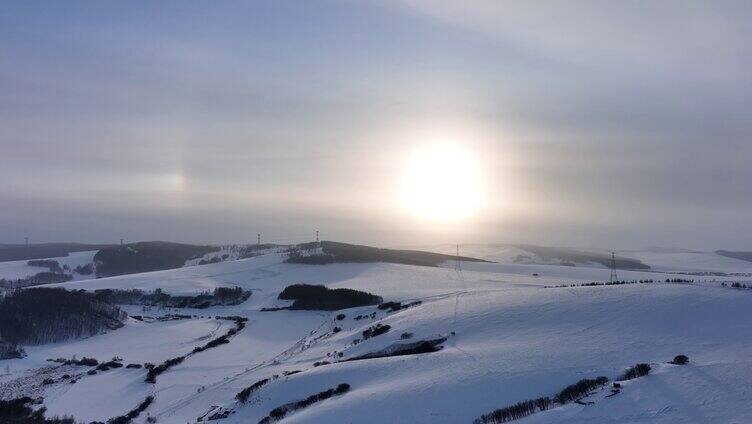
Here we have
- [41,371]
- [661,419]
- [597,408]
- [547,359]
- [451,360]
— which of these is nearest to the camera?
[661,419]

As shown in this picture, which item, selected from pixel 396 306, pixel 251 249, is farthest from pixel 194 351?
pixel 251 249

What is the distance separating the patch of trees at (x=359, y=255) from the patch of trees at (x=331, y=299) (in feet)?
126

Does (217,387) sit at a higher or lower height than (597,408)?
lower

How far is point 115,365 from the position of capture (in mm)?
41125

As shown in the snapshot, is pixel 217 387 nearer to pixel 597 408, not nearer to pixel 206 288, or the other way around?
pixel 597 408

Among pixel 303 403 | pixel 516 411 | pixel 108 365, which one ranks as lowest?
pixel 108 365

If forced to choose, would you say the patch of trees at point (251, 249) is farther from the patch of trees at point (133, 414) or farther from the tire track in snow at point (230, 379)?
the patch of trees at point (133, 414)

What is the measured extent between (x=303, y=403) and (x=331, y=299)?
141 ft

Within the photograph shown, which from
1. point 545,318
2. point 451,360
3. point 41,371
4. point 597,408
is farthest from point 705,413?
point 41,371

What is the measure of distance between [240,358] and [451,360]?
20882 mm

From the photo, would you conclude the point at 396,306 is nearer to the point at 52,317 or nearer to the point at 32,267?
the point at 52,317

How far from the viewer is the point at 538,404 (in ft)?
57.3

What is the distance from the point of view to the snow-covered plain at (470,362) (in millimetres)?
16688

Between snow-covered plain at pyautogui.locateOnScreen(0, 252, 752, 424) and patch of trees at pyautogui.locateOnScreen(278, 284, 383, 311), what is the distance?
29.5 feet
